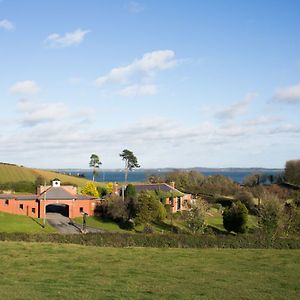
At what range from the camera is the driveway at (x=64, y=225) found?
189ft

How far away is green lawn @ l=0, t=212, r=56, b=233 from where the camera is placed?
55.2m

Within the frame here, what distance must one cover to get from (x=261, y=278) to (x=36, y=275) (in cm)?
1089

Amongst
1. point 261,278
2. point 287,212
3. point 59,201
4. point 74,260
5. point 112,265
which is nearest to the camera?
point 261,278

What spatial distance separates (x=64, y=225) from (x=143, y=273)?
4143 cm

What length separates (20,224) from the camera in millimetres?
59594

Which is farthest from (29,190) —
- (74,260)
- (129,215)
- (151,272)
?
(151,272)

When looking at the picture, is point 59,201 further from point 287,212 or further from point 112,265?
point 112,265

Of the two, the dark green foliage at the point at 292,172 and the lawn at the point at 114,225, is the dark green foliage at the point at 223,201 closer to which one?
the lawn at the point at 114,225

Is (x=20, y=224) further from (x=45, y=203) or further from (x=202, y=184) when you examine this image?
(x=202, y=184)

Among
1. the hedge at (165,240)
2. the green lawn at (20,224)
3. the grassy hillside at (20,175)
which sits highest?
the grassy hillside at (20,175)

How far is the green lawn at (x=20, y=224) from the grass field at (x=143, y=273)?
22.1 meters

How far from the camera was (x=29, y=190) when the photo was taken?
89.2 meters

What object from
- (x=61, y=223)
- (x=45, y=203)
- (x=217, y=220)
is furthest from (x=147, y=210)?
(x=45, y=203)

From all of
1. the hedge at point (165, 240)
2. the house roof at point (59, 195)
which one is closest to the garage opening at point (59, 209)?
the house roof at point (59, 195)
